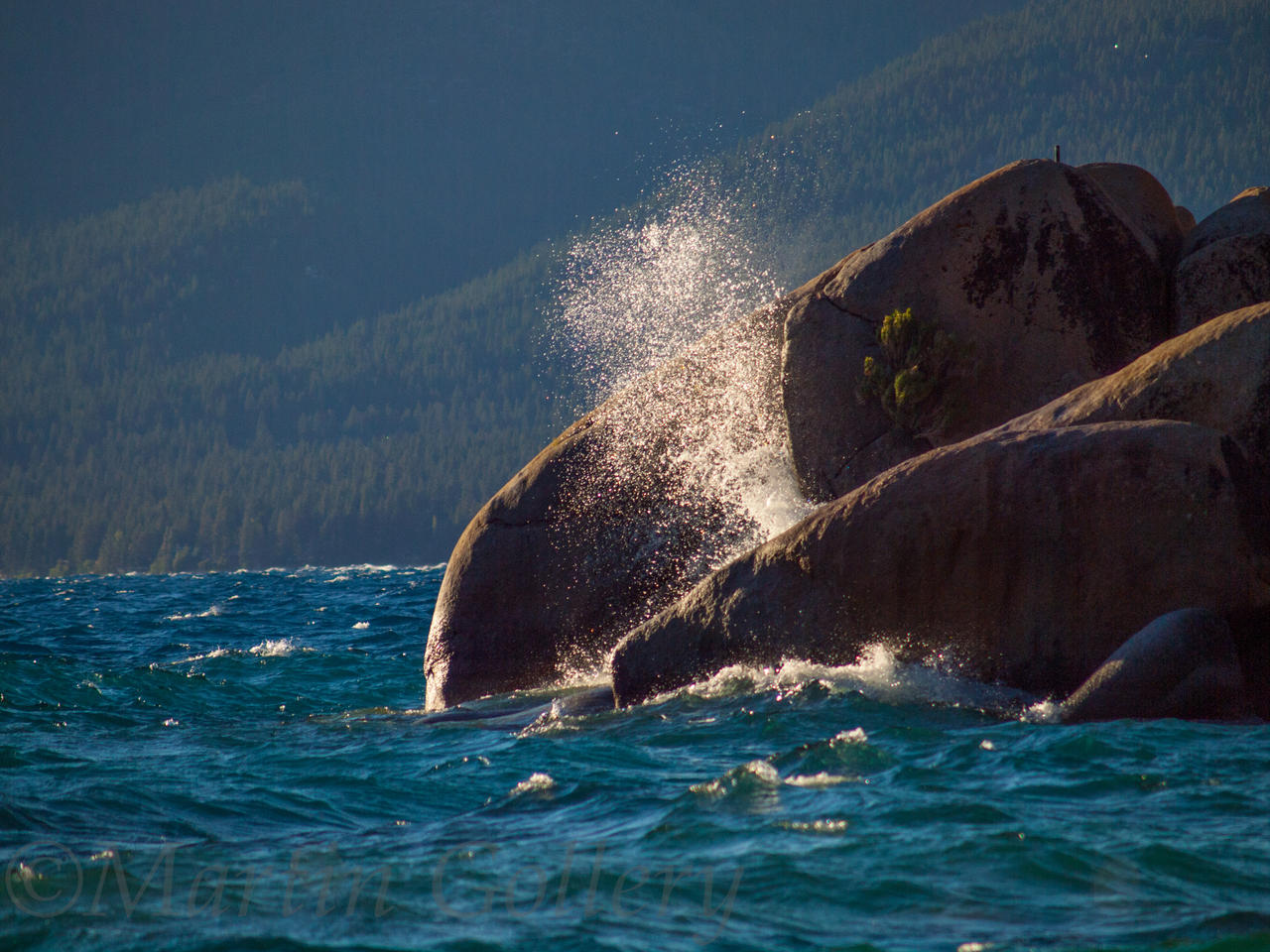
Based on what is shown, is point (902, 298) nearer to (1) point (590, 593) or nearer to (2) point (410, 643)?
(1) point (590, 593)

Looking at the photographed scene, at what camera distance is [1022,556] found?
388 inches

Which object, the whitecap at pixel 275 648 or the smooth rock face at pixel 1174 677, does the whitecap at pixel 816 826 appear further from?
the whitecap at pixel 275 648

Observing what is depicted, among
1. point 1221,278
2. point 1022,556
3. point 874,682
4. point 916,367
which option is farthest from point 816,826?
point 1221,278

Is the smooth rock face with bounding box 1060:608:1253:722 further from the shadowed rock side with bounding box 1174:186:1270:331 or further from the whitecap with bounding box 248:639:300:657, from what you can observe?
the whitecap with bounding box 248:639:300:657

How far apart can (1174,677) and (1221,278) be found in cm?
602

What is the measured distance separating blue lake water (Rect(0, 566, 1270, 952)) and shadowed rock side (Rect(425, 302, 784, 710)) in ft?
6.65

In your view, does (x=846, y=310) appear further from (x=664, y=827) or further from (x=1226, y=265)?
(x=664, y=827)

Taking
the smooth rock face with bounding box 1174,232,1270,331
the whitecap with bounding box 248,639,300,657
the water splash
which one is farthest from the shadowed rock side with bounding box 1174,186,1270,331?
the whitecap with bounding box 248,639,300,657

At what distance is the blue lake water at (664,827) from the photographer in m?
5.46

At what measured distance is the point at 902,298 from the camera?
45.6 ft

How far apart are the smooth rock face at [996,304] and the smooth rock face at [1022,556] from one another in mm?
3072

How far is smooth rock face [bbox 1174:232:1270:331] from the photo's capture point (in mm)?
12750

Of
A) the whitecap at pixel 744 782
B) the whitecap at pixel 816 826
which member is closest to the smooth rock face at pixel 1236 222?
the whitecap at pixel 744 782

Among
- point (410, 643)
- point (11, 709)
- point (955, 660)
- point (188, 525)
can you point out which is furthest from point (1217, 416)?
point (188, 525)
